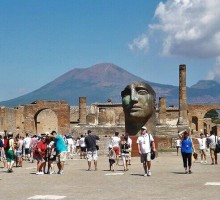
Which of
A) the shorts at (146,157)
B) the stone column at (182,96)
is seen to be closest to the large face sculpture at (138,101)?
the shorts at (146,157)

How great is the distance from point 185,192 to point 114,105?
70253 millimetres

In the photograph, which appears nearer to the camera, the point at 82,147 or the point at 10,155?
the point at 10,155

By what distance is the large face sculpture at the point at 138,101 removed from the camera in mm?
28000

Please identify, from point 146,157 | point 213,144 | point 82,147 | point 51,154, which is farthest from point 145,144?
point 82,147

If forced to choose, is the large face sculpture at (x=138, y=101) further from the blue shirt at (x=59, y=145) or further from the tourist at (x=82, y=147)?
the blue shirt at (x=59, y=145)

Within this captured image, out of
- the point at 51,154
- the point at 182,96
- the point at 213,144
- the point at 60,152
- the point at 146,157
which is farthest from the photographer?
the point at 182,96

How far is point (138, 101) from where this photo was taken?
A: 28062mm

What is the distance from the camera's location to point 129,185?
13.9 m

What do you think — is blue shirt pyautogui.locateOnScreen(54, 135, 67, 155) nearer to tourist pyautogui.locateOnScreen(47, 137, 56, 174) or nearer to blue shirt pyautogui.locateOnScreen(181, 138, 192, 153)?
tourist pyautogui.locateOnScreen(47, 137, 56, 174)

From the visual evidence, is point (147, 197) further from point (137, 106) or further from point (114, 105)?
point (114, 105)

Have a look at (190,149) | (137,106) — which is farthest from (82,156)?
(190,149)

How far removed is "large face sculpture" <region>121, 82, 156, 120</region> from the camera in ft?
91.9

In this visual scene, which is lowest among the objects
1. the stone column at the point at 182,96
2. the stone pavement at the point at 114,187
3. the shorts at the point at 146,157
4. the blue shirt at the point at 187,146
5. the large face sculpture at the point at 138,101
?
the stone pavement at the point at 114,187

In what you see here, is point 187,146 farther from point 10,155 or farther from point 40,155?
point 10,155
